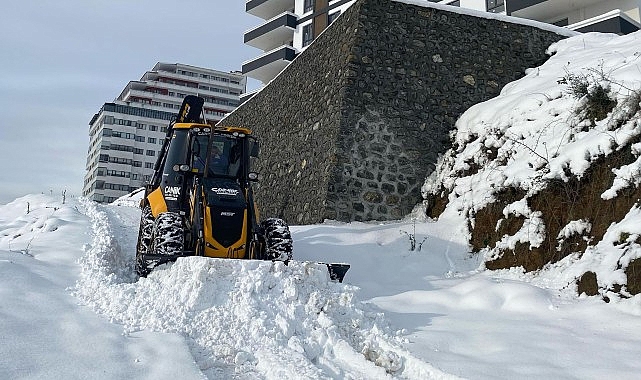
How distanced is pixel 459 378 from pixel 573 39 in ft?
40.1

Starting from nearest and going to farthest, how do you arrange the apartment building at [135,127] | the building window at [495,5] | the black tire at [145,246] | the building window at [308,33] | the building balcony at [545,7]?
the black tire at [145,246] < the building balcony at [545,7] < the building window at [495,5] < the building window at [308,33] < the apartment building at [135,127]

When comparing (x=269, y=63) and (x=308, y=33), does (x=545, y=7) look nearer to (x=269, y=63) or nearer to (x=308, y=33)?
(x=308, y=33)

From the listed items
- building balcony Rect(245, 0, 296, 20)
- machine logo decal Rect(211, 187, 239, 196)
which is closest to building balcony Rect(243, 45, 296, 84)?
building balcony Rect(245, 0, 296, 20)

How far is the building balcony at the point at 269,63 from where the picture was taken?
3731 cm

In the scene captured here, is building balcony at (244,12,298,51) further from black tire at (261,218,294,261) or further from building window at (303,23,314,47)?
black tire at (261,218,294,261)

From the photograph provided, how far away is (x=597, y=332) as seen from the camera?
525cm

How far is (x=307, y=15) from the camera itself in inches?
1554

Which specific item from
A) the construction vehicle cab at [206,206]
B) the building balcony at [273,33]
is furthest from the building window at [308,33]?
the construction vehicle cab at [206,206]

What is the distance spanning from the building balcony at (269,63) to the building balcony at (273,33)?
266cm

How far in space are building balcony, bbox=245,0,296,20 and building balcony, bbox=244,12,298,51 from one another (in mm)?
2534

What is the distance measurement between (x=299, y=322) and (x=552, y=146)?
5.52 metres

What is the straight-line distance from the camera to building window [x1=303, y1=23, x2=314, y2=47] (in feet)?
128

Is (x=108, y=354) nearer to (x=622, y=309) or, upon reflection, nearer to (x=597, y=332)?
(x=597, y=332)

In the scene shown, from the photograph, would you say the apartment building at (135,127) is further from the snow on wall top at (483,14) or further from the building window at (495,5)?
the snow on wall top at (483,14)
